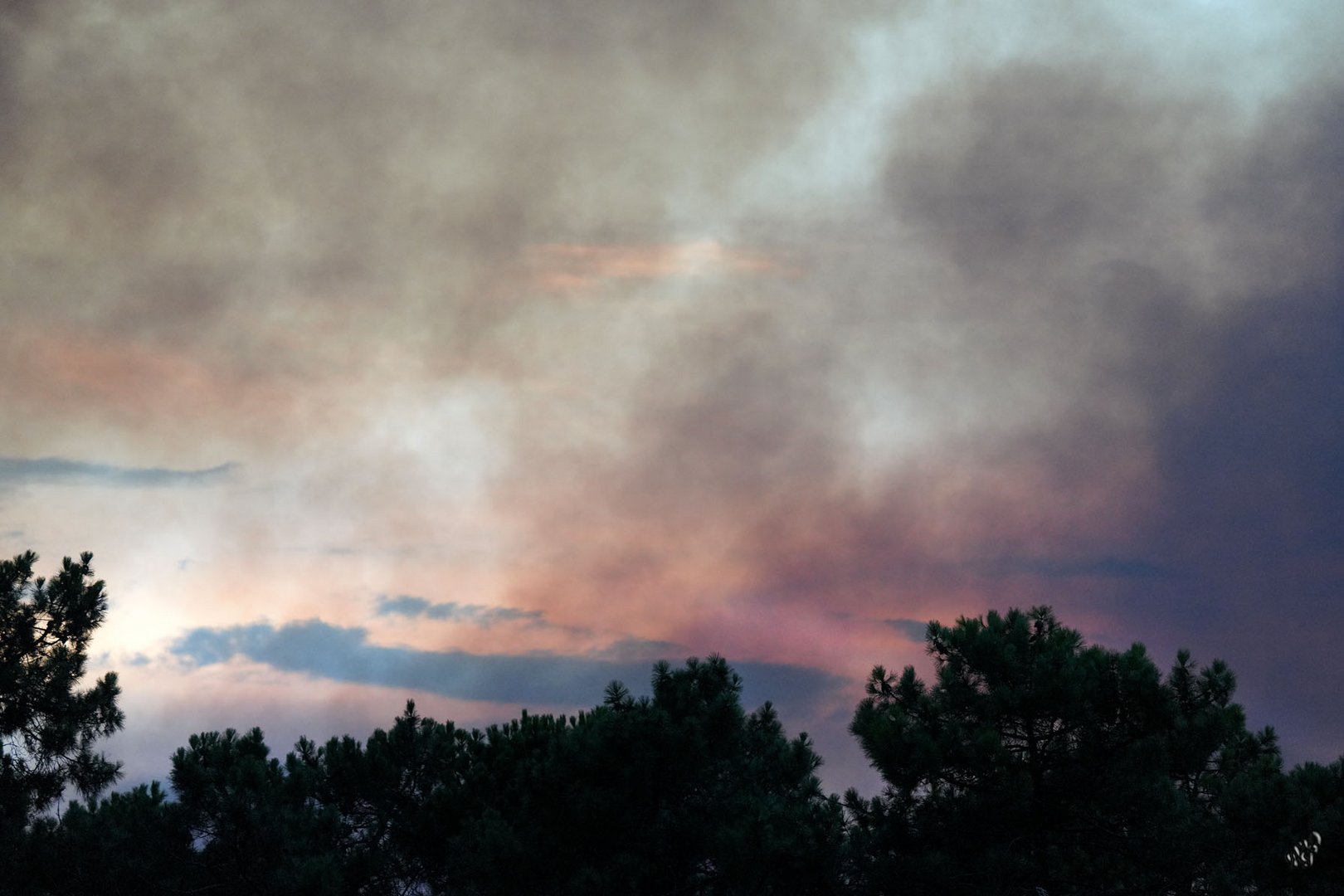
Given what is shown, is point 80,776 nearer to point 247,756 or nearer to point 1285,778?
point 247,756

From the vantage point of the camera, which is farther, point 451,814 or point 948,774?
point 451,814

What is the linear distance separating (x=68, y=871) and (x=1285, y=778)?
19731 mm

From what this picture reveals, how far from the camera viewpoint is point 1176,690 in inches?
639

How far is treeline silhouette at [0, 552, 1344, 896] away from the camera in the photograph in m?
16.0

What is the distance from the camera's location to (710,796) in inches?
722

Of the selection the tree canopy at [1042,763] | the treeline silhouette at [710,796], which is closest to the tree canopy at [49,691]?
the treeline silhouette at [710,796]

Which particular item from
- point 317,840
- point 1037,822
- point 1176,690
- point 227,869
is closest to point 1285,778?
point 1176,690

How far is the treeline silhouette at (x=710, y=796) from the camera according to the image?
15992mm
